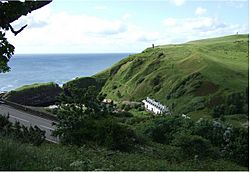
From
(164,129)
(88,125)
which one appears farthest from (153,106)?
(88,125)

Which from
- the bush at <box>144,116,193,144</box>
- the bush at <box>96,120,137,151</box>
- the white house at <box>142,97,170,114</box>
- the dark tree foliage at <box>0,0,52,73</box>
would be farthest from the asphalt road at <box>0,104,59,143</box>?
the white house at <box>142,97,170,114</box>

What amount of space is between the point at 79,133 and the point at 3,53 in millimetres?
5816

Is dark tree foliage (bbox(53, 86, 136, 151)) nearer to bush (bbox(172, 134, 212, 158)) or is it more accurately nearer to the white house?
bush (bbox(172, 134, 212, 158))

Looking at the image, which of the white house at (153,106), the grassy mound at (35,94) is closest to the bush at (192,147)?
the white house at (153,106)

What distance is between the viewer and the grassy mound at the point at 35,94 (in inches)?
2564

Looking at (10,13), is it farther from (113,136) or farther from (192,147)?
(192,147)

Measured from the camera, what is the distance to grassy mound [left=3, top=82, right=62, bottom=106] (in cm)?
6512

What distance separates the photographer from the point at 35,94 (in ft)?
229

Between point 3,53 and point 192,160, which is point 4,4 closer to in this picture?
point 3,53

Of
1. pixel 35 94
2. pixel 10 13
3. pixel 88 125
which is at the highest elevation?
pixel 10 13

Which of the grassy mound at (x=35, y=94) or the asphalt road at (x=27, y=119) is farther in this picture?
the grassy mound at (x=35, y=94)

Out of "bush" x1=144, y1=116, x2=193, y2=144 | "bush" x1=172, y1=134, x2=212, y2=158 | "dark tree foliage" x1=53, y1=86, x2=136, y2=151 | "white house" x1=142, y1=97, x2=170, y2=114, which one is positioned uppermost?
"dark tree foliage" x1=53, y1=86, x2=136, y2=151

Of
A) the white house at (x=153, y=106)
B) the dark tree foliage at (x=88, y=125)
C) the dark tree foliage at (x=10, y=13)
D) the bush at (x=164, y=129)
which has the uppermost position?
the dark tree foliage at (x=10, y=13)

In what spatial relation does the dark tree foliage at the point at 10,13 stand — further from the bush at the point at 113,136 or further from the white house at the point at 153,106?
the white house at the point at 153,106
